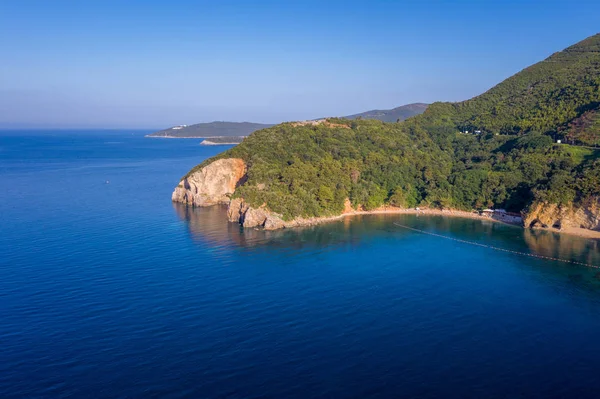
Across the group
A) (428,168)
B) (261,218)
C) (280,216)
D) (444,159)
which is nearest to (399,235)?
(280,216)

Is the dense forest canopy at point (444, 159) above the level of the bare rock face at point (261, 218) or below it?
above

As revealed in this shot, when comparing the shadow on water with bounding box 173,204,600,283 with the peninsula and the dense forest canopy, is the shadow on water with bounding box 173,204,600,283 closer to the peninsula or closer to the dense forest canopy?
the peninsula

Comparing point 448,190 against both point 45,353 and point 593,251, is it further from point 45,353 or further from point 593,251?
point 45,353

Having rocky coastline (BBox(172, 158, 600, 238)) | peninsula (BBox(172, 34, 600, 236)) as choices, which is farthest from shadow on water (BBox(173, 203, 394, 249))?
peninsula (BBox(172, 34, 600, 236))

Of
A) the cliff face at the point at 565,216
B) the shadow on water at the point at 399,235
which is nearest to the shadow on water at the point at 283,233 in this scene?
the shadow on water at the point at 399,235

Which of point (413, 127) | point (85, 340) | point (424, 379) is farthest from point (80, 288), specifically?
point (413, 127)

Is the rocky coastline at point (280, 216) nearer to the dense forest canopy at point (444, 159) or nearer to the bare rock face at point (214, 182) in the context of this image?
the bare rock face at point (214, 182)
